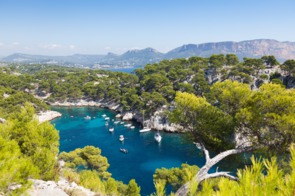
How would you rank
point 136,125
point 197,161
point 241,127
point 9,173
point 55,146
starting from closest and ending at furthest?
point 9,173
point 241,127
point 55,146
point 197,161
point 136,125

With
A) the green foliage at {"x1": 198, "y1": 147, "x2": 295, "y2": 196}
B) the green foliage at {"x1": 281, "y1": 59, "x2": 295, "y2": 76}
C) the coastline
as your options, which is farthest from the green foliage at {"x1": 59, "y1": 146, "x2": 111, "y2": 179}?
the green foliage at {"x1": 281, "y1": 59, "x2": 295, "y2": 76}

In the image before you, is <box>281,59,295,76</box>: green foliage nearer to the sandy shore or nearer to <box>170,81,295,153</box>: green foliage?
<box>170,81,295,153</box>: green foliage

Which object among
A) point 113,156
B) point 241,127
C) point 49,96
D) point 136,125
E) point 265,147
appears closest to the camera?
point 265,147

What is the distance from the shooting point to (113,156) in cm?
3041

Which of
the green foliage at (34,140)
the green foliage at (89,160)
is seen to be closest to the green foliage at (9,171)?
the green foliage at (34,140)

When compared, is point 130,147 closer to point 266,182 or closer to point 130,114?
point 130,114

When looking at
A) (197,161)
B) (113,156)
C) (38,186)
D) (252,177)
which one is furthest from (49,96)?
(252,177)

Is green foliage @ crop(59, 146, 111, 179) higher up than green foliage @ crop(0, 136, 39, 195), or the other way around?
green foliage @ crop(0, 136, 39, 195)

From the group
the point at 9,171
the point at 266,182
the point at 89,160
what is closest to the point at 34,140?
the point at 9,171

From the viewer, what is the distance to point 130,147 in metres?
33.5

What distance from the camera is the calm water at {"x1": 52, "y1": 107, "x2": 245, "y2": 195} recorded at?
26.2 m

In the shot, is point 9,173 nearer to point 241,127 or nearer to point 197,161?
point 241,127

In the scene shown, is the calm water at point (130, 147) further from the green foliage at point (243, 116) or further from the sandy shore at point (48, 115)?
the green foliage at point (243, 116)

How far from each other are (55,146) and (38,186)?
7.30 ft
